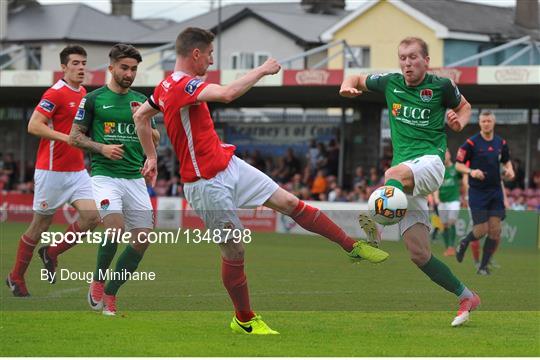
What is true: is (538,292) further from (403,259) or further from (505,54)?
(505,54)

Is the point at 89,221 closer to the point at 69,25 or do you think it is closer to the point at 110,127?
the point at 110,127

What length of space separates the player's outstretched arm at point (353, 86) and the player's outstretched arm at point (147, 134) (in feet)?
5.31

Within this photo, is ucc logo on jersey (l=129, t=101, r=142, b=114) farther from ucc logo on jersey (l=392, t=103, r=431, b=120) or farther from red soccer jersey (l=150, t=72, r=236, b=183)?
ucc logo on jersey (l=392, t=103, r=431, b=120)

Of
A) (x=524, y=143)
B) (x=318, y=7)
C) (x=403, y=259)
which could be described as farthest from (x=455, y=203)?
(x=318, y=7)

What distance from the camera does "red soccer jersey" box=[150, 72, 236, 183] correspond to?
966 cm

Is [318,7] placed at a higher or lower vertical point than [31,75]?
higher

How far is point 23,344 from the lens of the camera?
9.32 meters

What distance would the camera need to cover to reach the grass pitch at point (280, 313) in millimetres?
9156

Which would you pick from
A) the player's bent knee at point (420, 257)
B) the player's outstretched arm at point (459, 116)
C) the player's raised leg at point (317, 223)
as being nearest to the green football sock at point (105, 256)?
the player's raised leg at point (317, 223)

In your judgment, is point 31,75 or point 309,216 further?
point 31,75

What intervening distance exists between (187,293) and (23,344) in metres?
4.27

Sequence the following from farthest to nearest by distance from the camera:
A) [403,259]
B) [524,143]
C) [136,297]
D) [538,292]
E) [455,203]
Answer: [524,143] → [455,203] → [403,259] → [538,292] → [136,297]

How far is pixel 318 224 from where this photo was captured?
32.8 ft

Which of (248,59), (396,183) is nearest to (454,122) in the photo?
(396,183)
